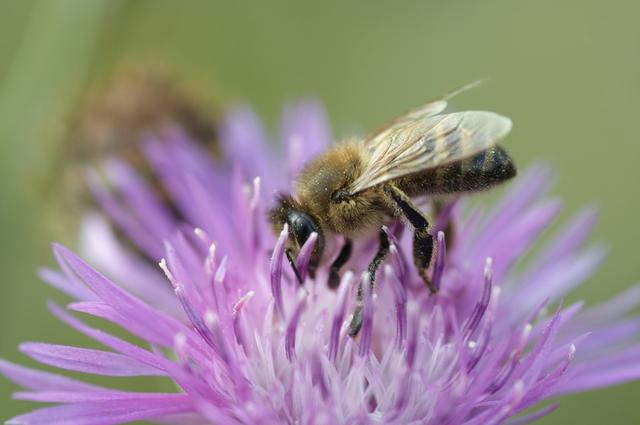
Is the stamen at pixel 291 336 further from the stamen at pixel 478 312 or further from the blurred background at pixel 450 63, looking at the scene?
the blurred background at pixel 450 63

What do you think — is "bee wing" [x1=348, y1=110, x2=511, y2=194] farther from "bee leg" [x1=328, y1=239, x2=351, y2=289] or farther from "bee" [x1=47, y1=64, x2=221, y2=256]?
"bee" [x1=47, y1=64, x2=221, y2=256]

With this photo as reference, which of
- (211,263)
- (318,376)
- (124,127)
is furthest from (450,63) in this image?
(318,376)

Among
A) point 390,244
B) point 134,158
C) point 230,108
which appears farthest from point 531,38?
point 390,244

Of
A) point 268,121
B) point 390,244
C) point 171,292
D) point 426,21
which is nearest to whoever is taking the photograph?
point 390,244

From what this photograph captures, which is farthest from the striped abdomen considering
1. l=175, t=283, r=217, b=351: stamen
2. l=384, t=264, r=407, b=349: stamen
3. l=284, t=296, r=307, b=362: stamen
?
l=175, t=283, r=217, b=351: stamen

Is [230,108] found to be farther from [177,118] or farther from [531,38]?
[531,38]

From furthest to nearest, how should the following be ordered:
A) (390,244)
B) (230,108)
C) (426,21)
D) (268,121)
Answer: (426,21)
(268,121)
(230,108)
(390,244)

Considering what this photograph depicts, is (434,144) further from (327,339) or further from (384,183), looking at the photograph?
(327,339)
